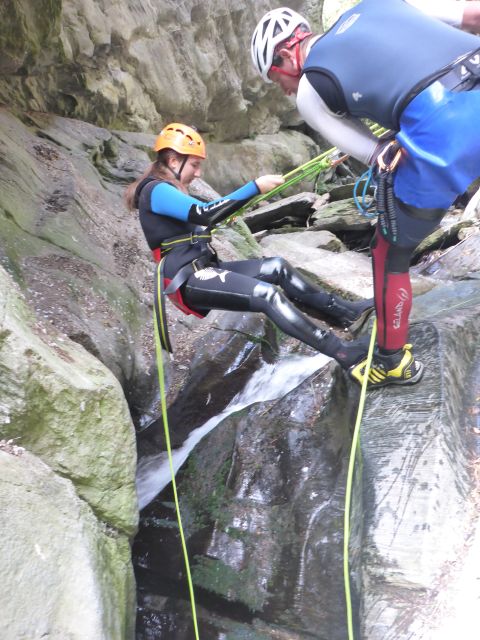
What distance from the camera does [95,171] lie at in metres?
8.20

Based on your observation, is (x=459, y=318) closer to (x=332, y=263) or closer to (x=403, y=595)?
(x=403, y=595)

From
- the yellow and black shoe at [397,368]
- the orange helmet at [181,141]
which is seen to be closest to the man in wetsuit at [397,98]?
the yellow and black shoe at [397,368]

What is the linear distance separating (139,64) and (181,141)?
8804mm

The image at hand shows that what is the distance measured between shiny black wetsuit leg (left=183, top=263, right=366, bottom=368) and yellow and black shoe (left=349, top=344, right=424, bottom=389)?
218 mm

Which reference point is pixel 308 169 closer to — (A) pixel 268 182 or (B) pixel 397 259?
(A) pixel 268 182

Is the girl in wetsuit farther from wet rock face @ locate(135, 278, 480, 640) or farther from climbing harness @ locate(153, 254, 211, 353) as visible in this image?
wet rock face @ locate(135, 278, 480, 640)

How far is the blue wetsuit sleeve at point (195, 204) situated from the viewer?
394cm

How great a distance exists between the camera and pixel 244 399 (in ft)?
17.4

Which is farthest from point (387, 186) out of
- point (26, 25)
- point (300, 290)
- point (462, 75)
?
point (26, 25)

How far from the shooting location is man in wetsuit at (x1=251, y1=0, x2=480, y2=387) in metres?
2.61

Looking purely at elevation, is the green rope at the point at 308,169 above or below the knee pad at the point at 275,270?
above

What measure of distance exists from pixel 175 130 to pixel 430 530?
357 cm

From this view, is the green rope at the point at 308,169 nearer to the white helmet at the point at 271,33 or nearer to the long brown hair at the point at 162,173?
the long brown hair at the point at 162,173

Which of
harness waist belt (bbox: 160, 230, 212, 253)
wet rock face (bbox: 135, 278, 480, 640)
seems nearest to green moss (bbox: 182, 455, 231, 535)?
wet rock face (bbox: 135, 278, 480, 640)
